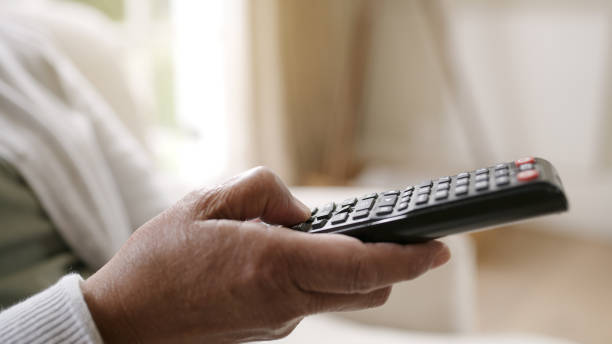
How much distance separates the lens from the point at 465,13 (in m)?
2.03

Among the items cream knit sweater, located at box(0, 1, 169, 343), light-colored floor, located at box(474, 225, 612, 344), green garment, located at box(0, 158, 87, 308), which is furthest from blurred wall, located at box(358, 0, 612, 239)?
green garment, located at box(0, 158, 87, 308)

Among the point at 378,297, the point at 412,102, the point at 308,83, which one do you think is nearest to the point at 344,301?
the point at 378,297

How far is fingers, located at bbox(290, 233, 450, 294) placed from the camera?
403 mm

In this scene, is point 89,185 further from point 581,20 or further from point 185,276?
point 581,20

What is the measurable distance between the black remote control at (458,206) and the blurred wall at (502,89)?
5.10ft

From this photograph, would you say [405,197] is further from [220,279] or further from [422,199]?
[220,279]

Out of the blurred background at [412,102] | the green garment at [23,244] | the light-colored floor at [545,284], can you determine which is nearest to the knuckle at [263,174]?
the green garment at [23,244]

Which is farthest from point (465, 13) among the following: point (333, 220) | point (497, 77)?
point (333, 220)

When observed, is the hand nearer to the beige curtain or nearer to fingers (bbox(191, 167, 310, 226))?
fingers (bbox(191, 167, 310, 226))

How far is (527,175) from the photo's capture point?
0.40 meters

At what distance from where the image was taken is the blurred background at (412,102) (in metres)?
1.64

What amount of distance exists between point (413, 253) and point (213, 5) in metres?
1.33

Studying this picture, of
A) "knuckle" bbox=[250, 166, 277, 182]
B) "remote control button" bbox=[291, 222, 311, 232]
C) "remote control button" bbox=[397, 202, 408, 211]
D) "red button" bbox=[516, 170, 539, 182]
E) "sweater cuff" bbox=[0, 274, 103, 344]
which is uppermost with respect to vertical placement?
"knuckle" bbox=[250, 166, 277, 182]

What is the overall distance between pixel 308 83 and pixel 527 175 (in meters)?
1.75
